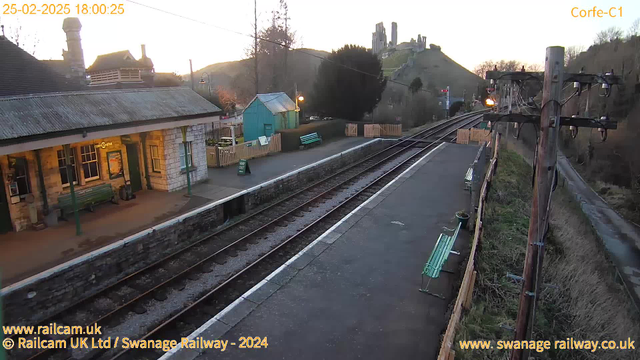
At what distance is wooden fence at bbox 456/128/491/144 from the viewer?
89.4 ft

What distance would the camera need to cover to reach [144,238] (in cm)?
1022

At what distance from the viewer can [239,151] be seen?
792 inches

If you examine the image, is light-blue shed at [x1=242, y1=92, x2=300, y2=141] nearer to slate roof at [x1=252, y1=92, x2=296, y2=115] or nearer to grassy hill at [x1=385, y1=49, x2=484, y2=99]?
slate roof at [x1=252, y1=92, x2=296, y2=115]

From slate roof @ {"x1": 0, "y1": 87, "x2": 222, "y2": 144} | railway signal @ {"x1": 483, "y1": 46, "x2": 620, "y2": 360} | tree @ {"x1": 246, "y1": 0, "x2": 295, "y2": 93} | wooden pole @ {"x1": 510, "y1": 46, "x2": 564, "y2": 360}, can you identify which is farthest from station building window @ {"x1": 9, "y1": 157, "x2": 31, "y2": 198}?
tree @ {"x1": 246, "y1": 0, "x2": 295, "y2": 93}

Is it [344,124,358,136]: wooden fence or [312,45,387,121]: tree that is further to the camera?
[312,45,387,121]: tree

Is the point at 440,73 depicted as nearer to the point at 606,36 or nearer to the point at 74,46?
the point at 606,36

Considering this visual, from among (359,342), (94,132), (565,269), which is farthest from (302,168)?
(359,342)

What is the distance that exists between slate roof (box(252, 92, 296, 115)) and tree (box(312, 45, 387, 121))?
20.5 ft

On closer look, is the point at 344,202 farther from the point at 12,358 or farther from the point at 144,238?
the point at 12,358

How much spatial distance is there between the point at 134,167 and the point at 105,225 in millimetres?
3765

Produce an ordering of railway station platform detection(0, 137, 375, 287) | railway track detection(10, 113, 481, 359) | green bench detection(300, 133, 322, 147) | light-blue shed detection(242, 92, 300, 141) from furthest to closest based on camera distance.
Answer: green bench detection(300, 133, 322, 147) → light-blue shed detection(242, 92, 300, 141) → railway station platform detection(0, 137, 375, 287) → railway track detection(10, 113, 481, 359)

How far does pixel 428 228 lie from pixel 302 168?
8458mm

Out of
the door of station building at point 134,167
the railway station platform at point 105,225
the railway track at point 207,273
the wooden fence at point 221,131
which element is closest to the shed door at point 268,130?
the wooden fence at point 221,131

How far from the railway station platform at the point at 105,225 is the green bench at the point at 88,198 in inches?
10.6
